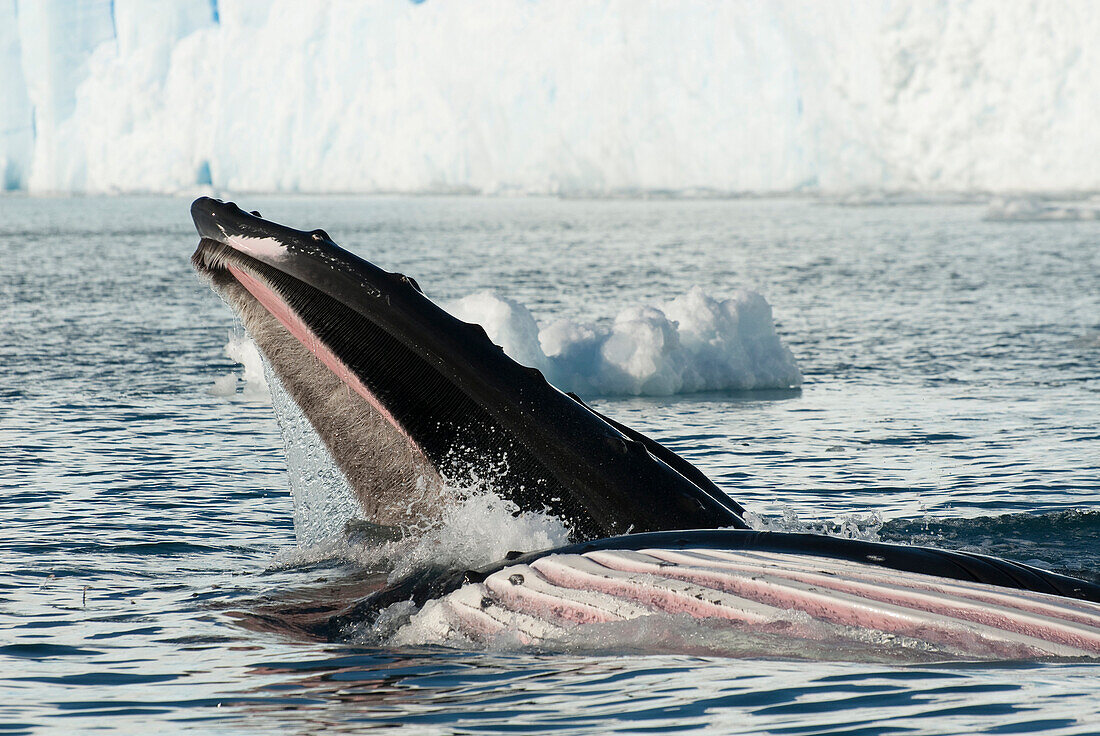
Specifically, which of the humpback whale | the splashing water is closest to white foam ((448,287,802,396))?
the splashing water

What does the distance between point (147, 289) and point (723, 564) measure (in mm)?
27708

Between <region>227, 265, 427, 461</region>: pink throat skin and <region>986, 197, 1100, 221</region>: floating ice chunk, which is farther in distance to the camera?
<region>986, 197, 1100, 221</region>: floating ice chunk

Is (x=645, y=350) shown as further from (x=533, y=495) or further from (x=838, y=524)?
(x=533, y=495)

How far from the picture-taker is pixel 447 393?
5926 millimetres

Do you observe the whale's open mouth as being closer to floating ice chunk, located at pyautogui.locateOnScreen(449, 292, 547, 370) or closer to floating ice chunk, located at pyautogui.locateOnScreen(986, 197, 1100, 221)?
floating ice chunk, located at pyautogui.locateOnScreen(449, 292, 547, 370)

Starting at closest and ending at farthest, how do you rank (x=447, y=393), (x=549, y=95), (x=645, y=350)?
(x=447, y=393)
(x=645, y=350)
(x=549, y=95)

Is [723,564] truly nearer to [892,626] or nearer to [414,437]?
[892,626]

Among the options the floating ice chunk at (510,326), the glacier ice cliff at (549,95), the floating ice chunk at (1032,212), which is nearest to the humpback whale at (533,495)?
the floating ice chunk at (510,326)

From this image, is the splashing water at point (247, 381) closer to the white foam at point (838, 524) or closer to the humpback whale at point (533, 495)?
the white foam at point (838, 524)

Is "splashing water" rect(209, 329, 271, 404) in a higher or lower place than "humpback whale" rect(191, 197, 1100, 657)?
lower

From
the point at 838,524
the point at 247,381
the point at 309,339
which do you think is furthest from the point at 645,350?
the point at 309,339

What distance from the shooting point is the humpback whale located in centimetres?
525

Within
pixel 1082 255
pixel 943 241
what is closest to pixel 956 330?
pixel 1082 255

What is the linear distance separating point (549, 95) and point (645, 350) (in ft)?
267
